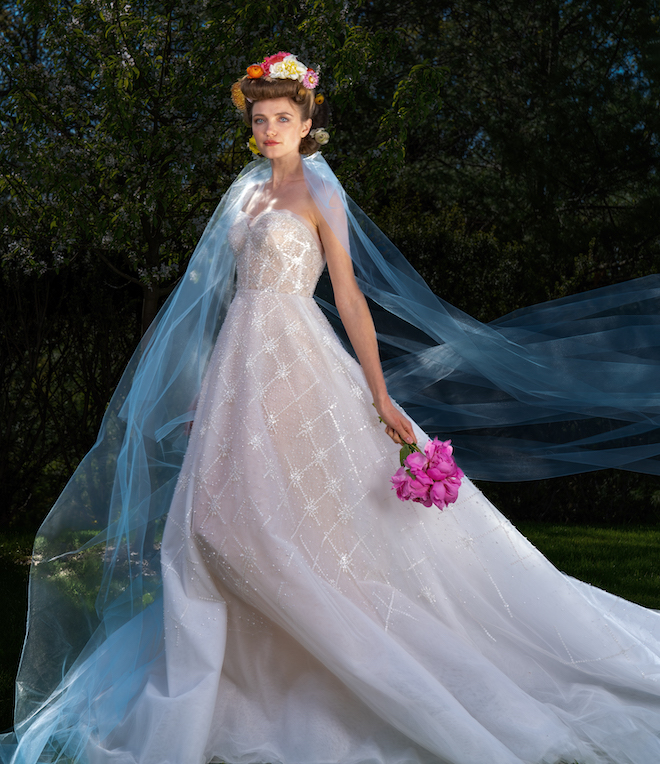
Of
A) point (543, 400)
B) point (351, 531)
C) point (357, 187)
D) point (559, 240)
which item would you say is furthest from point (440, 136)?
point (351, 531)

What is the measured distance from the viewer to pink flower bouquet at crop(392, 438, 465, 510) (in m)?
2.63

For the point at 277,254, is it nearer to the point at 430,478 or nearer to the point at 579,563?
the point at 430,478

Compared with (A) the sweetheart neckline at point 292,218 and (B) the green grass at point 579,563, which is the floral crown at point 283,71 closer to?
(A) the sweetheart neckline at point 292,218

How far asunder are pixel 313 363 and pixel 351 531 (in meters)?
0.57

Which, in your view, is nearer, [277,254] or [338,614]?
[338,614]

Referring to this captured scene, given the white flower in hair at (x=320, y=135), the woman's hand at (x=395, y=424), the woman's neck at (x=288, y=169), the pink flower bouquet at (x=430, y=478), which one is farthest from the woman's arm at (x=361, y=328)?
the white flower in hair at (x=320, y=135)

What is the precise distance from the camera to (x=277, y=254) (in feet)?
9.33

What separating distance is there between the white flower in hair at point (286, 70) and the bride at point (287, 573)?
0.02 m

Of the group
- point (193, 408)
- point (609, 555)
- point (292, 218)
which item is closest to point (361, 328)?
point (292, 218)

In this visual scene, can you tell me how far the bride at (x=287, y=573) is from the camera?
245 cm

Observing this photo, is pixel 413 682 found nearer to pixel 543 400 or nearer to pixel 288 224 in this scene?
pixel 543 400

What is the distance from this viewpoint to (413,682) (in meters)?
2.42

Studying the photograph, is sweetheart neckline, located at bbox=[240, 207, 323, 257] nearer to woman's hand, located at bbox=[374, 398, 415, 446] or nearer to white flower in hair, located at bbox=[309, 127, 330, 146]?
white flower in hair, located at bbox=[309, 127, 330, 146]

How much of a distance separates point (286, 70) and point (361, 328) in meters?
0.98
